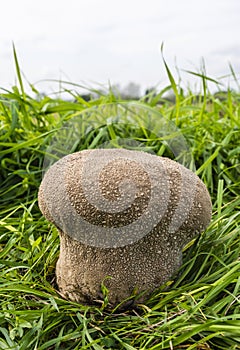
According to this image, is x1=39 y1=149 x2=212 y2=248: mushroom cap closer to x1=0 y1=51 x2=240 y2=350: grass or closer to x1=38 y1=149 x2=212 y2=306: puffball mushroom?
x1=38 y1=149 x2=212 y2=306: puffball mushroom

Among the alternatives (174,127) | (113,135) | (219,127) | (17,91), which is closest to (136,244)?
(113,135)

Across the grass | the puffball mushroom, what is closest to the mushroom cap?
the puffball mushroom

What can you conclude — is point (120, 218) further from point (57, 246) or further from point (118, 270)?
point (57, 246)

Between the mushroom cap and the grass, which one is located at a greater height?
the mushroom cap

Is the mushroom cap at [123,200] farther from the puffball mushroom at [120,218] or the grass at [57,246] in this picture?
the grass at [57,246]

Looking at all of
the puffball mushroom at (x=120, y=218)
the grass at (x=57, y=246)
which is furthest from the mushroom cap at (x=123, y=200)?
the grass at (x=57, y=246)

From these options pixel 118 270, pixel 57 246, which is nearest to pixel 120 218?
pixel 118 270
